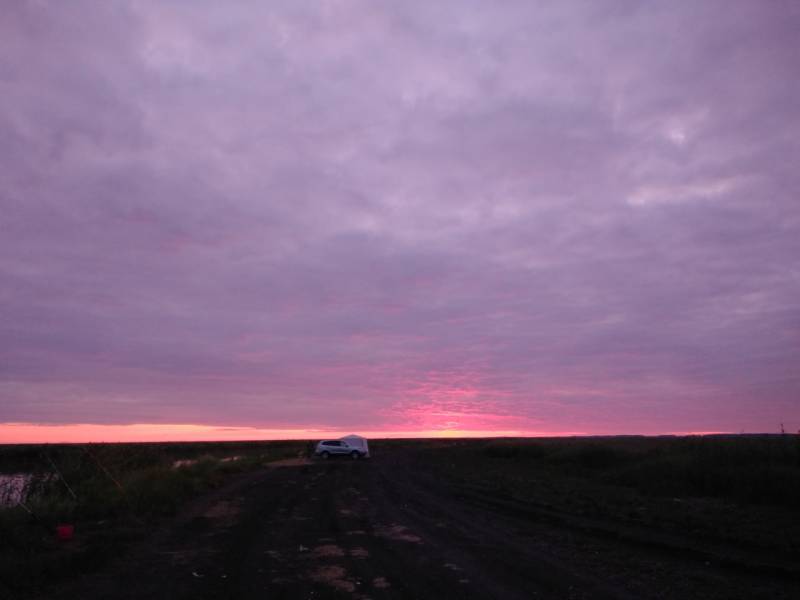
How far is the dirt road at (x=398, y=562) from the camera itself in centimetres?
829

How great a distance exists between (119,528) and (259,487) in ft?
32.6

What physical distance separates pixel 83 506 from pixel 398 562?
910cm

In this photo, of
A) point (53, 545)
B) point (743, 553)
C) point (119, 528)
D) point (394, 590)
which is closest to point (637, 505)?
point (743, 553)

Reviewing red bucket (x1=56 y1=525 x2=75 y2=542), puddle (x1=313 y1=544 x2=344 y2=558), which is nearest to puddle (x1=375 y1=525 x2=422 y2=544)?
puddle (x1=313 y1=544 x2=344 y2=558)

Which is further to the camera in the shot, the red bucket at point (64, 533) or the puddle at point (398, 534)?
the puddle at point (398, 534)

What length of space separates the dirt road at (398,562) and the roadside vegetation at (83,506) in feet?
2.38

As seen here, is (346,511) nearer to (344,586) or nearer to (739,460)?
(344,586)

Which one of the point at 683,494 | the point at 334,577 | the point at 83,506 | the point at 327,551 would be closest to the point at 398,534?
Result: the point at 327,551

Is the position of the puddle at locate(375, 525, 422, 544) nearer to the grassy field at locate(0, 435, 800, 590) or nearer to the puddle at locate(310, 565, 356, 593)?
the puddle at locate(310, 565, 356, 593)

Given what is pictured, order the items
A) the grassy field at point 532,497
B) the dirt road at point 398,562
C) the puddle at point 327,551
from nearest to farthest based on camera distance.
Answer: the dirt road at point 398,562
the puddle at point 327,551
the grassy field at point 532,497

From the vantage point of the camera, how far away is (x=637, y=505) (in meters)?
18.1

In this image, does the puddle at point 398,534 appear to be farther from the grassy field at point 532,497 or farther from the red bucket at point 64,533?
the red bucket at point 64,533

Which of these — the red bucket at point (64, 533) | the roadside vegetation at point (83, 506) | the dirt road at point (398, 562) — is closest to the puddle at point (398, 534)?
the dirt road at point (398, 562)

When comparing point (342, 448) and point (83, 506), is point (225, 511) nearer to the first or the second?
point (83, 506)
